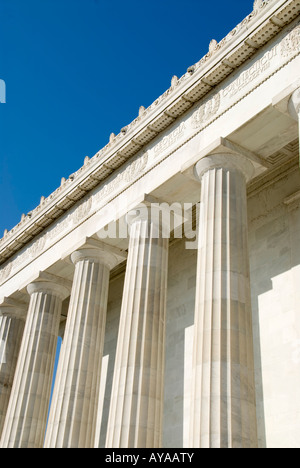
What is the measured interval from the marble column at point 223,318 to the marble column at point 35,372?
24.5 meters

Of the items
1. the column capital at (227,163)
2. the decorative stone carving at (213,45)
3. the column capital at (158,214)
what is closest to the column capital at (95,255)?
the column capital at (158,214)

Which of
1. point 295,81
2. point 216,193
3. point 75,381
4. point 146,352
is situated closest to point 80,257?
point 75,381

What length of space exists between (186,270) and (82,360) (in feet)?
47.6

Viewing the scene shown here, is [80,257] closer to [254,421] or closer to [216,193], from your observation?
[216,193]

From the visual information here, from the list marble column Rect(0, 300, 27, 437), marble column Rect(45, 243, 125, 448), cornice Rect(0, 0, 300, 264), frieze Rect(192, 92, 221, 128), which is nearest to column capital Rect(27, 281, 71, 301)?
marble column Rect(0, 300, 27, 437)

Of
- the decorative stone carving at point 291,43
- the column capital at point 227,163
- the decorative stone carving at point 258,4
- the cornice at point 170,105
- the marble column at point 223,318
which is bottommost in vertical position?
the marble column at point 223,318

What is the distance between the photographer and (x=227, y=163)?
137ft

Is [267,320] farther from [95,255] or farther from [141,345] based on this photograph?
[95,255]

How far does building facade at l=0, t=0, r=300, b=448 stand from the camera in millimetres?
36438

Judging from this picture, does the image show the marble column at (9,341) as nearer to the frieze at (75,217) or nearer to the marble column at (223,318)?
the frieze at (75,217)

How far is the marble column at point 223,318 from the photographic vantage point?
32000 millimetres

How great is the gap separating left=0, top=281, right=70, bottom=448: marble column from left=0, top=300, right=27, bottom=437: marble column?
608 cm

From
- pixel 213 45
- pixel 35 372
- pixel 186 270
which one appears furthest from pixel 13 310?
pixel 213 45

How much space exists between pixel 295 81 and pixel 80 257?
25394mm
